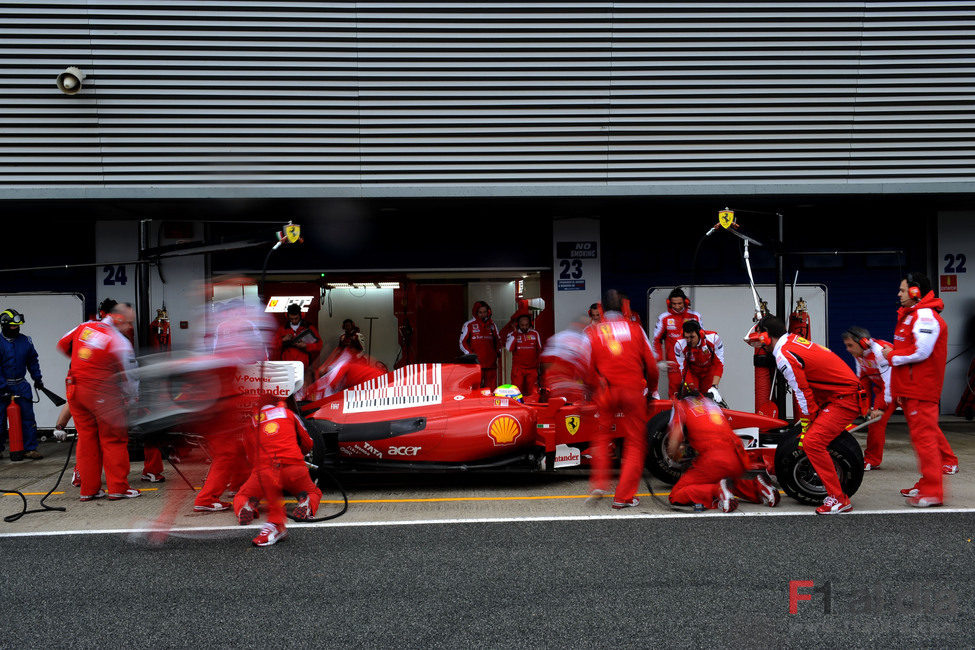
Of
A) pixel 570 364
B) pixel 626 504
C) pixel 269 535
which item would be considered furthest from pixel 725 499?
pixel 269 535

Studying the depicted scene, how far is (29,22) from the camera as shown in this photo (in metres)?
9.35

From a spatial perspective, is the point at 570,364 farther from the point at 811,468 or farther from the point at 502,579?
the point at 502,579

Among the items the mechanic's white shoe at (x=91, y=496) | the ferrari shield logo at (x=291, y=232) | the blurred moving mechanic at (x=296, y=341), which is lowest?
the mechanic's white shoe at (x=91, y=496)

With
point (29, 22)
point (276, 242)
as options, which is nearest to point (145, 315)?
point (276, 242)

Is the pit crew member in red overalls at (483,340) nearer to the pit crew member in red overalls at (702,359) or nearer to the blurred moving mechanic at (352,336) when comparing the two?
the blurred moving mechanic at (352,336)

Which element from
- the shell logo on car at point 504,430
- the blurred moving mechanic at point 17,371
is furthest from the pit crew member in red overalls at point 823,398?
the blurred moving mechanic at point 17,371

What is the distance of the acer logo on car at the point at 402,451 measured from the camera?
6289 mm

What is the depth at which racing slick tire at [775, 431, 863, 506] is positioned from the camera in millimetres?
5680

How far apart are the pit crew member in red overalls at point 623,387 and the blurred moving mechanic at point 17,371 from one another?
22.5 feet

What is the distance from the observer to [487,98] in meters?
10.1

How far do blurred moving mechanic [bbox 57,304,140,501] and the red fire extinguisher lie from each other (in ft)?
9.98

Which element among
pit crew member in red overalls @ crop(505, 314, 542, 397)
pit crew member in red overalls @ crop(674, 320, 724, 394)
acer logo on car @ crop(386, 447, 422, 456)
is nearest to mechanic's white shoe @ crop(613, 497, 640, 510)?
acer logo on car @ crop(386, 447, 422, 456)

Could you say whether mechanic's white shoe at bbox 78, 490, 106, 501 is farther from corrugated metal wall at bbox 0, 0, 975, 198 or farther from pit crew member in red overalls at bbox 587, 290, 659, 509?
corrugated metal wall at bbox 0, 0, 975, 198

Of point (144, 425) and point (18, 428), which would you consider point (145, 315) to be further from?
point (144, 425)
